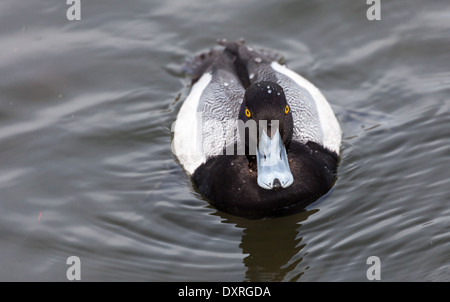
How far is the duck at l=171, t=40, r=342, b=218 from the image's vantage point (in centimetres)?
652

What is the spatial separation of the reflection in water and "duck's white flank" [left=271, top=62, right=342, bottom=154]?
108 cm

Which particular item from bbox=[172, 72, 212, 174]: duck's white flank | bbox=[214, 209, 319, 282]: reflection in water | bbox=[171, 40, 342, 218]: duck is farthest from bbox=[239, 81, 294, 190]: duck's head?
bbox=[172, 72, 212, 174]: duck's white flank

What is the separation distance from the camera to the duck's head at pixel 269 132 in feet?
21.1

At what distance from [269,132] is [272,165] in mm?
305

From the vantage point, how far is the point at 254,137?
6719mm

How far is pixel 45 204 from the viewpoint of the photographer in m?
7.26

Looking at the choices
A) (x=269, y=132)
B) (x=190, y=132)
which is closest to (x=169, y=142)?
(x=190, y=132)

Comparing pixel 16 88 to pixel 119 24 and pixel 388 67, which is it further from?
pixel 388 67

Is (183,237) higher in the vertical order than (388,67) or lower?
lower

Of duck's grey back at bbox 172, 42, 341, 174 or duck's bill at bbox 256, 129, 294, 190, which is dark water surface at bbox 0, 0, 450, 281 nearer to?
duck's grey back at bbox 172, 42, 341, 174

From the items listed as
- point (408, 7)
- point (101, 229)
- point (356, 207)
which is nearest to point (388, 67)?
point (408, 7)

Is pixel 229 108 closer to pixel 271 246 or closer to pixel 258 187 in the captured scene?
pixel 258 187

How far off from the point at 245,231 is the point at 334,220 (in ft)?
2.81

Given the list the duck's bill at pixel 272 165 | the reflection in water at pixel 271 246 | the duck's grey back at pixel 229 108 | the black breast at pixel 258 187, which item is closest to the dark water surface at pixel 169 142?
the reflection in water at pixel 271 246
